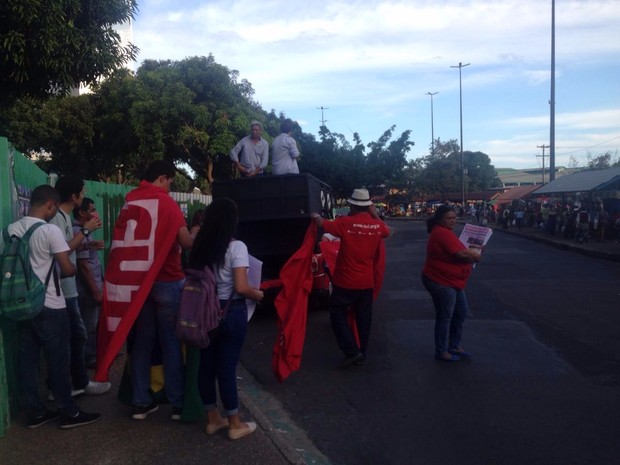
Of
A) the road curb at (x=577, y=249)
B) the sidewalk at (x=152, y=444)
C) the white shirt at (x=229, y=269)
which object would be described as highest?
the white shirt at (x=229, y=269)

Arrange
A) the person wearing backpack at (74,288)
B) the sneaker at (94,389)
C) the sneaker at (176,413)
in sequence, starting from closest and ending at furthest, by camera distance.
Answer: the sneaker at (176,413), the person wearing backpack at (74,288), the sneaker at (94,389)

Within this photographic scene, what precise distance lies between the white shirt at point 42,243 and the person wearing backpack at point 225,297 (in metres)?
0.95

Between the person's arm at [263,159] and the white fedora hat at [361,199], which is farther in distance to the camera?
the person's arm at [263,159]

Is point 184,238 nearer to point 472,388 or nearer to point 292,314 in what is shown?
point 292,314

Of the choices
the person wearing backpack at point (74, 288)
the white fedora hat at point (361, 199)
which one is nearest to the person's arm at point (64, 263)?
the person wearing backpack at point (74, 288)

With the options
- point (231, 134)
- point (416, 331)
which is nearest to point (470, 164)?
point (231, 134)

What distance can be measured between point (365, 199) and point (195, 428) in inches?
120

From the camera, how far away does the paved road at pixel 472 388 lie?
4918 mm

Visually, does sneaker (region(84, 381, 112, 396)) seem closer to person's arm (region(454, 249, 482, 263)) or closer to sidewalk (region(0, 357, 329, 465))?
sidewalk (region(0, 357, 329, 465))

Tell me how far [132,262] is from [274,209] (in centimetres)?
596

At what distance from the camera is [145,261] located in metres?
5.07

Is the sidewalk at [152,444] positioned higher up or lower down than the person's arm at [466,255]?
lower down

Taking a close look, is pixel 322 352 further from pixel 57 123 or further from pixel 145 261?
pixel 57 123

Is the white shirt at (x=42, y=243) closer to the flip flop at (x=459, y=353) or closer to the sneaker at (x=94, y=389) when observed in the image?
the sneaker at (x=94, y=389)
